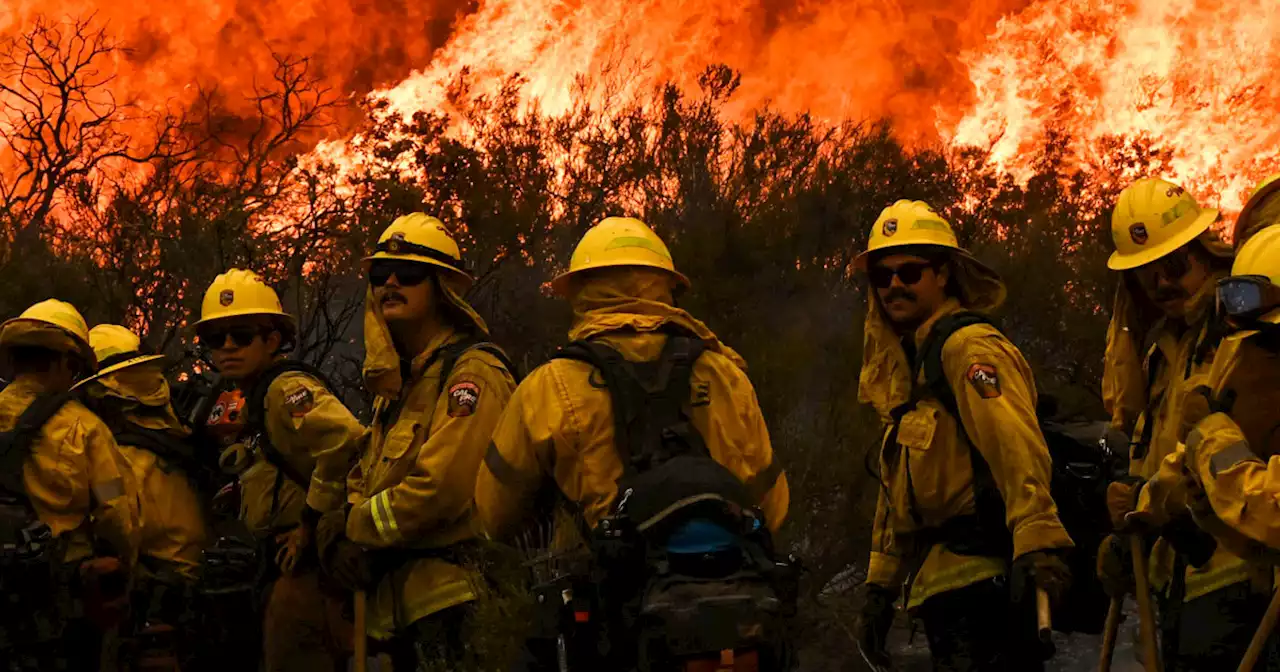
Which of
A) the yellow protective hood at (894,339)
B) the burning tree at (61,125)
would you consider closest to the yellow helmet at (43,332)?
the yellow protective hood at (894,339)

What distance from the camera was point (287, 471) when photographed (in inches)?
261

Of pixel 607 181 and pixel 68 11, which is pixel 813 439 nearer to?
pixel 607 181

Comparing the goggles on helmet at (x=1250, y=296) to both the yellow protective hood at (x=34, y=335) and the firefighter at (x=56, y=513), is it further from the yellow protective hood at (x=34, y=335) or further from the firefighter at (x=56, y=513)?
the yellow protective hood at (x=34, y=335)

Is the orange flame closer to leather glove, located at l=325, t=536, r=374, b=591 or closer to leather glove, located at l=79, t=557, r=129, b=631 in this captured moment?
leather glove, located at l=79, t=557, r=129, b=631

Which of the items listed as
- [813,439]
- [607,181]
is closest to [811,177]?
[607,181]

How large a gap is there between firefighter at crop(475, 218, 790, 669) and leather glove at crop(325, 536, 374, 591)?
721mm

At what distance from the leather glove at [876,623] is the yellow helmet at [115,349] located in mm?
3497

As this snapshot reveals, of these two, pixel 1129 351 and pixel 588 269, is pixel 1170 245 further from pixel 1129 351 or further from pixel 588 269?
pixel 588 269

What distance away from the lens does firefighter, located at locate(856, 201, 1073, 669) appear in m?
5.09

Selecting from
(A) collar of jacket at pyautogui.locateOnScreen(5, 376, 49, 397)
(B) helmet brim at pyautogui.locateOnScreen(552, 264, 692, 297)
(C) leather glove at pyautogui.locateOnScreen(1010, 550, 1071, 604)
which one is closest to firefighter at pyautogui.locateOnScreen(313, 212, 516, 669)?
(B) helmet brim at pyautogui.locateOnScreen(552, 264, 692, 297)

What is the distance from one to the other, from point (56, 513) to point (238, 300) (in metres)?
1.16

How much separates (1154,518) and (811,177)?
17.4 m

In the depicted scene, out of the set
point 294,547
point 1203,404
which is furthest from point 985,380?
point 294,547

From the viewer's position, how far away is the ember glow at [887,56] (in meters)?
23.9
